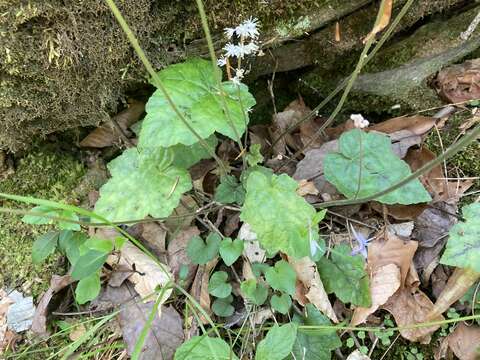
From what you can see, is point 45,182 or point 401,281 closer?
point 401,281

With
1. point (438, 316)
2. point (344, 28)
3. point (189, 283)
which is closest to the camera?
point (438, 316)

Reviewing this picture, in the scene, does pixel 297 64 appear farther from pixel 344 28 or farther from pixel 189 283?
pixel 189 283

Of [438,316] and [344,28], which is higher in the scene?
[344,28]

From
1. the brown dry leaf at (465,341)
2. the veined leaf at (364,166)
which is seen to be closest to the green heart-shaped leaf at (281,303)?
the veined leaf at (364,166)

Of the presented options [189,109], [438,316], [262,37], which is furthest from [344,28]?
[438,316]

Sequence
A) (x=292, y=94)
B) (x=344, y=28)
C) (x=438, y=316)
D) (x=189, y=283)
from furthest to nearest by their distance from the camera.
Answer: (x=292, y=94) → (x=344, y=28) → (x=189, y=283) → (x=438, y=316)

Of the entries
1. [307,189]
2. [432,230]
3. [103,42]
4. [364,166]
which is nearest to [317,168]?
[307,189]

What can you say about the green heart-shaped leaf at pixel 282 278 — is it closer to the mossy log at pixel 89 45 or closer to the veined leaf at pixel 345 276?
the veined leaf at pixel 345 276

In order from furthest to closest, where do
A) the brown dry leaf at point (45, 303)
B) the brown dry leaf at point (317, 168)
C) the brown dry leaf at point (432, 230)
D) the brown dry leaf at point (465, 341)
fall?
the brown dry leaf at point (317, 168) < the brown dry leaf at point (45, 303) < the brown dry leaf at point (432, 230) < the brown dry leaf at point (465, 341)
